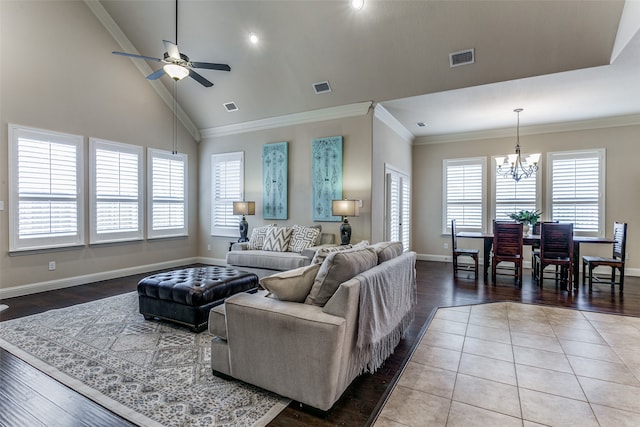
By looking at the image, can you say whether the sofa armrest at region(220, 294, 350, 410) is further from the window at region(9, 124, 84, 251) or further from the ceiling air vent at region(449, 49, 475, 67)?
the window at region(9, 124, 84, 251)

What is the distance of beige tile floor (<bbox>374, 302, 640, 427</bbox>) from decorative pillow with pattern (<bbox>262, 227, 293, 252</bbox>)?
2789mm

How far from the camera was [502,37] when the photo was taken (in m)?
3.94

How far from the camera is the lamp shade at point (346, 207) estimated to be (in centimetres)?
510

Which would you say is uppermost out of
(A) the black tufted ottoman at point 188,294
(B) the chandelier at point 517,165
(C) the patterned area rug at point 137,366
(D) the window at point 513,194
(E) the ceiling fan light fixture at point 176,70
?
(E) the ceiling fan light fixture at point 176,70

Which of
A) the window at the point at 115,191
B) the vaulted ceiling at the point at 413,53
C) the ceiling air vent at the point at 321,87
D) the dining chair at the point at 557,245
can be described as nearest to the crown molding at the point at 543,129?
the vaulted ceiling at the point at 413,53

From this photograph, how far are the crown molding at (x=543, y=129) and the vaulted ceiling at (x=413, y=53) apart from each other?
0.53ft

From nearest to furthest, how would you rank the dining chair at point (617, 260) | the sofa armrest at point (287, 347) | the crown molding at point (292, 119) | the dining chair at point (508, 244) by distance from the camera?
the sofa armrest at point (287, 347), the dining chair at point (617, 260), the dining chair at point (508, 244), the crown molding at point (292, 119)

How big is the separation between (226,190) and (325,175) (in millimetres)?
2487

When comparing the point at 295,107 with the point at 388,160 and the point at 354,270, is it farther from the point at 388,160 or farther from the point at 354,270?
the point at 354,270

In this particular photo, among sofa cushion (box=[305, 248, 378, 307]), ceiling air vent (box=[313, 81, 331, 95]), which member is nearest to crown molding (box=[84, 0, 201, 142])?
ceiling air vent (box=[313, 81, 331, 95])

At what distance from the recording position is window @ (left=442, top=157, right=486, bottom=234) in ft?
23.3

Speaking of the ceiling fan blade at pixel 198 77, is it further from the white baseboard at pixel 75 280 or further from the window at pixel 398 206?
the white baseboard at pixel 75 280

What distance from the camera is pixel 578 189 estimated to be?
621 centimetres

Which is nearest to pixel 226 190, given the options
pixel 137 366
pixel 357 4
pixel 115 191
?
pixel 115 191
